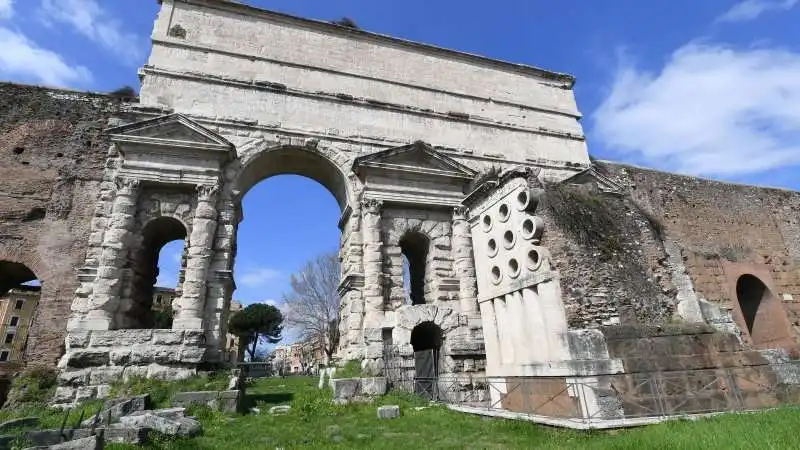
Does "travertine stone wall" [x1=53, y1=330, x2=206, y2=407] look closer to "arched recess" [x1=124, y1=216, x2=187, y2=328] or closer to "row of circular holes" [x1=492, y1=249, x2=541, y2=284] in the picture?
"arched recess" [x1=124, y1=216, x2=187, y2=328]

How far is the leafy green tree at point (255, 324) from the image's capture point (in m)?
39.0

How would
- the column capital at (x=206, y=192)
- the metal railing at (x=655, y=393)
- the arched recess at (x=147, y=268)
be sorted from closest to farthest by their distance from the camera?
1. the metal railing at (x=655, y=393)
2. the arched recess at (x=147, y=268)
3. the column capital at (x=206, y=192)

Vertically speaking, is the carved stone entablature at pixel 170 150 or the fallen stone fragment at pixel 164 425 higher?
the carved stone entablature at pixel 170 150

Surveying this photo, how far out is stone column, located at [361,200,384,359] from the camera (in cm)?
1089

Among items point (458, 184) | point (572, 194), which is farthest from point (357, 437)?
point (458, 184)

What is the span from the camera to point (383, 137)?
46.3 feet

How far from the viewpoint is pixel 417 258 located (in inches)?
573

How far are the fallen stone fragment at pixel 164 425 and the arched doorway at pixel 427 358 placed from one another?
5435mm

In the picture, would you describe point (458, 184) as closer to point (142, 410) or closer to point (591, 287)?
point (591, 287)

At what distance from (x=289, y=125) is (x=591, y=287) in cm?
966

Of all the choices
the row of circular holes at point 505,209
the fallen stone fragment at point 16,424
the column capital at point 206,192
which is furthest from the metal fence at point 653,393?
the column capital at point 206,192

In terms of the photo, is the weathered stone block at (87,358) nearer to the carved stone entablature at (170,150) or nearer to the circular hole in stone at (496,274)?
the carved stone entablature at (170,150)

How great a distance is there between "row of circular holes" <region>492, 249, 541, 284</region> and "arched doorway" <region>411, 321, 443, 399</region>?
291 centimetres

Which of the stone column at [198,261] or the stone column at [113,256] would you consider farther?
the stone column at [198,261]
